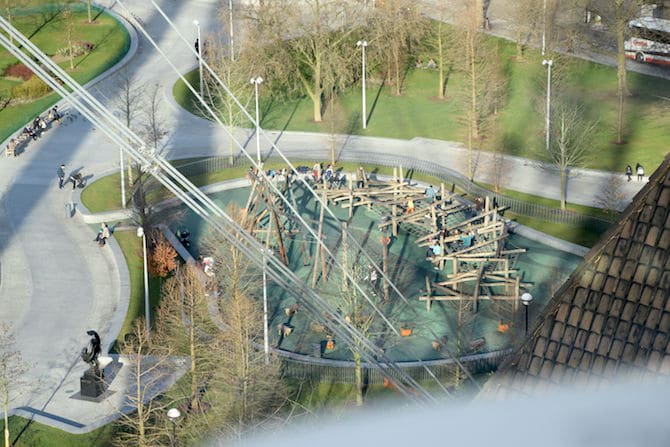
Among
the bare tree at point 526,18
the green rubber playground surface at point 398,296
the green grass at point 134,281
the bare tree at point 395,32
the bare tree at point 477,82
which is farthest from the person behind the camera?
the bare tree at point 526,18

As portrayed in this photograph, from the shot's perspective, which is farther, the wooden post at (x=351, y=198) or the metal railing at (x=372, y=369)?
the wooden post at (x=351, y=198)

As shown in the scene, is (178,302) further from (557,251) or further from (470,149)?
(470,149)

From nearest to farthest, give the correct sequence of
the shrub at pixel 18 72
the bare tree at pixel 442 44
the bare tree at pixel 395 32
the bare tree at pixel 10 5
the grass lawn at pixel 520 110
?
the grass lawn at pixel 520 110 < the bare tree at pixel 395 32 < the bare tree at pixel 442 44 < the shrub at pixel 18 72 < the bare tree at pixel 10 5

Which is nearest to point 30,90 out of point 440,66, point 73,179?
point 73,179

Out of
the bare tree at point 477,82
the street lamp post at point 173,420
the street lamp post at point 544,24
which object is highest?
the street lamp post at point 544,24

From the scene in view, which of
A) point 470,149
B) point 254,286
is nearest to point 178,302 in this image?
point 254,286

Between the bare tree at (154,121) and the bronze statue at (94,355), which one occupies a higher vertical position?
the bare tree at (154,121)

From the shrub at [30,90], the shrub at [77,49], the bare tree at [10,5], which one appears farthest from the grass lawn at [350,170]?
the bare tree at [10,5]

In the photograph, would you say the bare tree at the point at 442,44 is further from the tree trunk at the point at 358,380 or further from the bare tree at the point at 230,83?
the tree trunk at the point at 358,380
